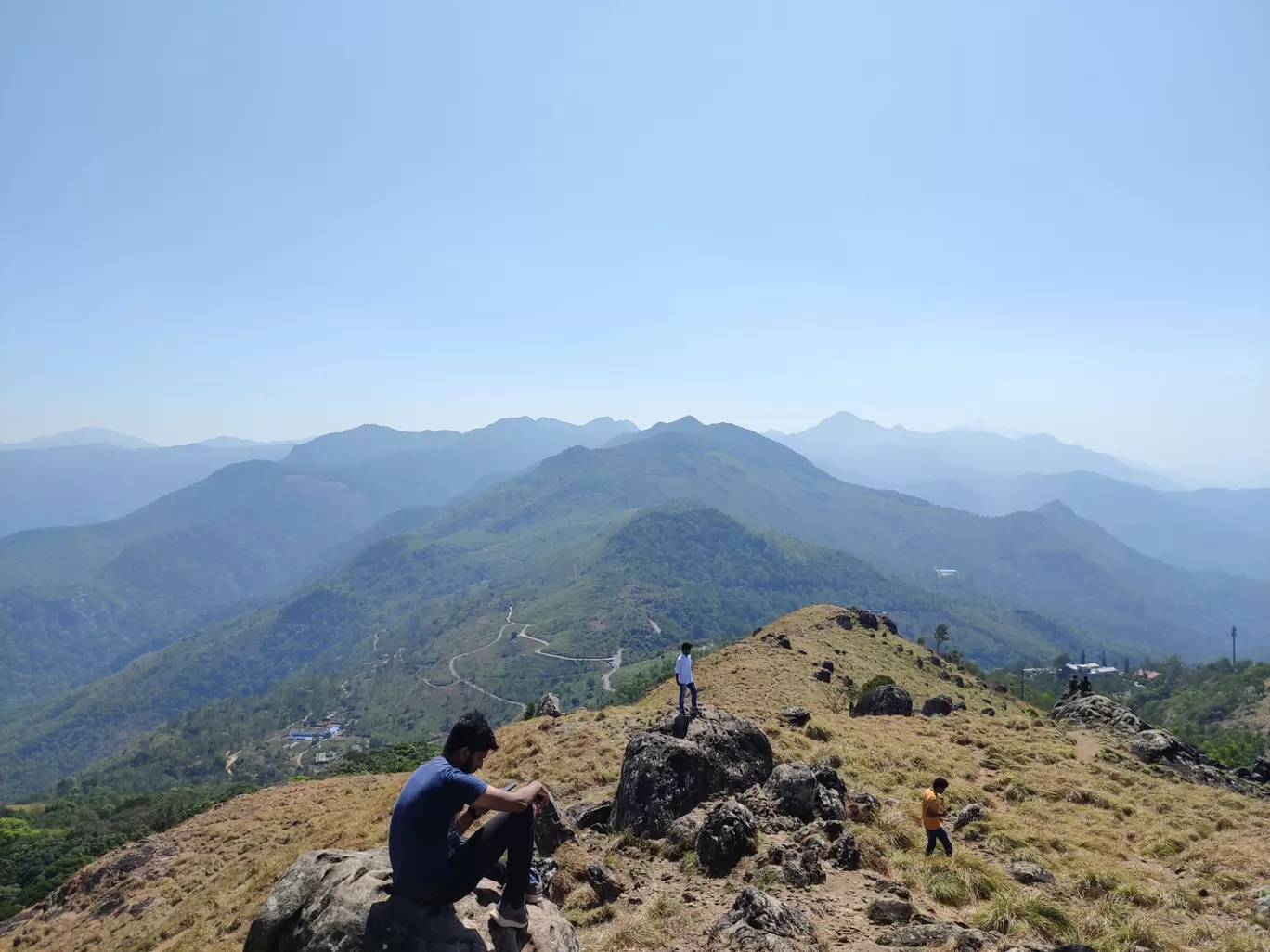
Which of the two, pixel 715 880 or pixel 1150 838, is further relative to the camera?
pixel 1150 838

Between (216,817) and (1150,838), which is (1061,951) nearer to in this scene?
(1150,838)

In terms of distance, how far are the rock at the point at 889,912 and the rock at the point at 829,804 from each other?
373 cm

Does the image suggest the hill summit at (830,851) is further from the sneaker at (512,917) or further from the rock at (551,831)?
the sneaker at (512,917)

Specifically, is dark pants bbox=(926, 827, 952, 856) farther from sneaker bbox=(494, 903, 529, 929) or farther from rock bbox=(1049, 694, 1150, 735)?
rock bbox=(1049, 694, 1150, 735)

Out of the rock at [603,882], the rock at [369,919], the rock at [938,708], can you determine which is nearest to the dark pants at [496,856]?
the rock at [369,919]

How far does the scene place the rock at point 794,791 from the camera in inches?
620

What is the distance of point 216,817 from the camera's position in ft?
99.3

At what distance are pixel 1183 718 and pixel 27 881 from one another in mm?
151291

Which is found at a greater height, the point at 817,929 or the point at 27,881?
the point at 817,929

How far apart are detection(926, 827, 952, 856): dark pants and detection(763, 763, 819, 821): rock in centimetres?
276

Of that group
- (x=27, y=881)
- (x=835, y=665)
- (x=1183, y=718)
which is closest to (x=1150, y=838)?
(x=835, y=665)

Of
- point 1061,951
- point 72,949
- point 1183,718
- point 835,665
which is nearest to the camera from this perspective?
point 1061,951

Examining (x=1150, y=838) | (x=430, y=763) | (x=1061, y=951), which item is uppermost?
(x=430, y=763)

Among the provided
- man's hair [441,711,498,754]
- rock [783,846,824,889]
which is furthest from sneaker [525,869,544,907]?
rock [783,846,824,889]
